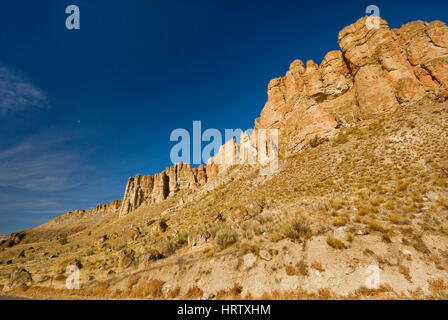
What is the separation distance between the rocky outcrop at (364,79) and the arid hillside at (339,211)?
140 mm

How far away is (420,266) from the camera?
560 cm

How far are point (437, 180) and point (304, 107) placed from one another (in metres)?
18.8

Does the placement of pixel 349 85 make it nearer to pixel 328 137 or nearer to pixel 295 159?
pixel 328 137

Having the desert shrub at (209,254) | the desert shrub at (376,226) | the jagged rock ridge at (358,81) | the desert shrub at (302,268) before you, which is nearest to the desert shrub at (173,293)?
the desert shrub at (209,254)

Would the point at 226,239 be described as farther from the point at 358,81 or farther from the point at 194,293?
the point at 358,81

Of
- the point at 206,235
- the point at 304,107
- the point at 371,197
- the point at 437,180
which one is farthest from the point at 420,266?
the point at 304,107

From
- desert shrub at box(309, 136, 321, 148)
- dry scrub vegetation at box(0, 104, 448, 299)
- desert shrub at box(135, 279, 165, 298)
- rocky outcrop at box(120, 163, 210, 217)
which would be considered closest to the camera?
dry scrub vegetation at box(0, 104, 448, 299)

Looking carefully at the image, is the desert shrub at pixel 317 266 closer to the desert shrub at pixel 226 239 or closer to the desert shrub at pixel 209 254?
the desert shrub at pixel 226 239

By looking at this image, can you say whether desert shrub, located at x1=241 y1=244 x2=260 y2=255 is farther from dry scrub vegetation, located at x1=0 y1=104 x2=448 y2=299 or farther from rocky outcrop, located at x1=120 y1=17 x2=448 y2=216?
rocky outcrop, located at x1=120 y1=17 x2=448 y2=216

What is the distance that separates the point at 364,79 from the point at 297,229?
969 inches

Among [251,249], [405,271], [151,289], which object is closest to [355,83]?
[405,271]

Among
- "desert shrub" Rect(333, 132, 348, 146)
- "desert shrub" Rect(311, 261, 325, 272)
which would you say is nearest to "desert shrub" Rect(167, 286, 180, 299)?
"desert shrub" Rect(311, 261, 325, 272)

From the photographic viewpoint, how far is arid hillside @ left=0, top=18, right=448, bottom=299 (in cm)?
614

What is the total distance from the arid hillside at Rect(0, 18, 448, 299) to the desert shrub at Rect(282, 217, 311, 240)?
0.18 ft
